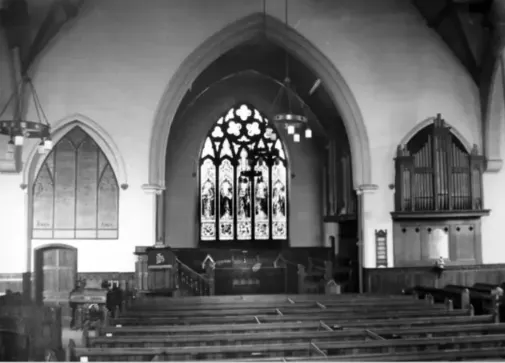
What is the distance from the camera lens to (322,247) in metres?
18.3

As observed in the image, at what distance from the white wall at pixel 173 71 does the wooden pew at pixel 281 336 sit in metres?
6.92

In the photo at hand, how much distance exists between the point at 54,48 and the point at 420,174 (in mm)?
8743

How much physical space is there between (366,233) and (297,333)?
7.66 metres

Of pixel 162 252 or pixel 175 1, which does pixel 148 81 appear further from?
pixel 162 252

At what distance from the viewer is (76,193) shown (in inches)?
497

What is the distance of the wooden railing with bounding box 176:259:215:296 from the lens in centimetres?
1268

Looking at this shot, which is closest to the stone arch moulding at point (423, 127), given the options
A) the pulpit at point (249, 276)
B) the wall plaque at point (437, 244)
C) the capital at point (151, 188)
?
the wall plaque at point (437, 244)

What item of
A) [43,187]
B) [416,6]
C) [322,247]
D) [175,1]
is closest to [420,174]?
[416,6]

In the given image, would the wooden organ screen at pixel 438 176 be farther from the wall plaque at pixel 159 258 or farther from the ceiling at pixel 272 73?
the wall plaque at pixel 159 258

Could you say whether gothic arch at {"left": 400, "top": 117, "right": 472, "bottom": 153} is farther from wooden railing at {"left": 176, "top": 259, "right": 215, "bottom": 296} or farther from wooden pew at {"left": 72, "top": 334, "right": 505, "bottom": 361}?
wooden pew at {"left": 72, "top": 334, "right": 505, "bottom": 361}

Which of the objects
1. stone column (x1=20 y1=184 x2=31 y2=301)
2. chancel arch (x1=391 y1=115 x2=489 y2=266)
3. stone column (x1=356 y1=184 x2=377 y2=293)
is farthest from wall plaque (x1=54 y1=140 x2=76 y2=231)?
chancel arch (x1=391 y1=115 x2=489 y2=266)

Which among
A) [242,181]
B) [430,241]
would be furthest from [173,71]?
[430,241]

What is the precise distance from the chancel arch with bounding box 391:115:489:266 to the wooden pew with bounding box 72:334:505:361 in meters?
7.68

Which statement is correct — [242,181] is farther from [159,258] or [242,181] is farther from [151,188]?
[159,258]
